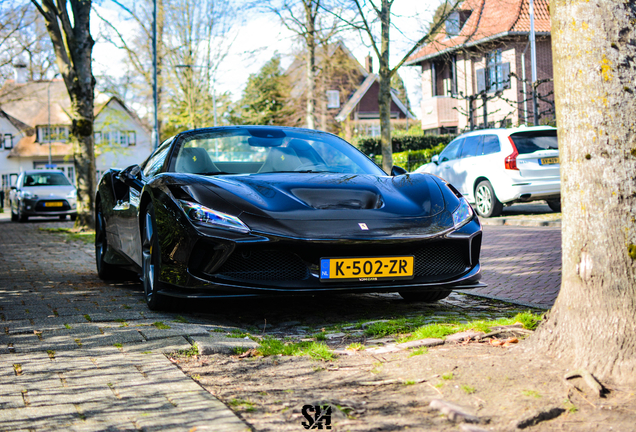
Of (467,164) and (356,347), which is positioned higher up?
(467,164)

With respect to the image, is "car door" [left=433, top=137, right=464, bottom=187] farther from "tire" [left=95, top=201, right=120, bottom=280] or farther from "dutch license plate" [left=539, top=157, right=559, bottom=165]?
"tire" [left=95, top=201, right=120, bottom=280]

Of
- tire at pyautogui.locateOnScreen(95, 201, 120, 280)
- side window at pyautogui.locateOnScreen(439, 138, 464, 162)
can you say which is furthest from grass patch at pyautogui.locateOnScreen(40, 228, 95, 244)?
side window at pyautogui.locateOnScreen(439, 138, 464, 162)

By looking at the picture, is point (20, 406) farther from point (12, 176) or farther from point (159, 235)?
point (12, 176)

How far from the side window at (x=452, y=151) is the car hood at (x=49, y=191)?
12.8m

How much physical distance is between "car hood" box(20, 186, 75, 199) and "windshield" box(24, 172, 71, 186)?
58 cm

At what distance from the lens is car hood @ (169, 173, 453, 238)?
436cm

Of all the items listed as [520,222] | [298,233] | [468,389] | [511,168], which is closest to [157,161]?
[298,233]

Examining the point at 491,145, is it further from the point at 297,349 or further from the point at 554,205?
the point at 297,349

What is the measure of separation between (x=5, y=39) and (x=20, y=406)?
3386cm

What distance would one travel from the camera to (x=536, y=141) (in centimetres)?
1341

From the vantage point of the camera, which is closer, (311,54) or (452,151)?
(452,151)

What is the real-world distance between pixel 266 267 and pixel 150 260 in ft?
3.61

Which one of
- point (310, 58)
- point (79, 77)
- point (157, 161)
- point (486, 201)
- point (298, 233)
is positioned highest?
point (310, 58)

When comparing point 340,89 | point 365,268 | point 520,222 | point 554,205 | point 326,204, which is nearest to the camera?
point 365,268
